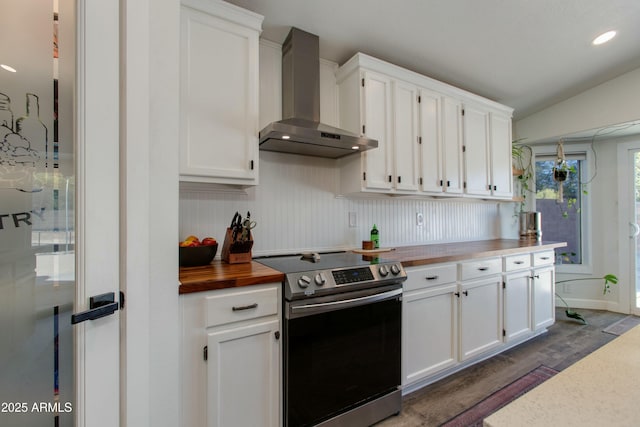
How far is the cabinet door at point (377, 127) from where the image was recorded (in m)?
2.14

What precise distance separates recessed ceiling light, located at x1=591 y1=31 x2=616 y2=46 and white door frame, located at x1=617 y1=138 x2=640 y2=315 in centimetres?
180

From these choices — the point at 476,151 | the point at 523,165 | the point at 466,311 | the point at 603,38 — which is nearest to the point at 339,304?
the point at 466,311

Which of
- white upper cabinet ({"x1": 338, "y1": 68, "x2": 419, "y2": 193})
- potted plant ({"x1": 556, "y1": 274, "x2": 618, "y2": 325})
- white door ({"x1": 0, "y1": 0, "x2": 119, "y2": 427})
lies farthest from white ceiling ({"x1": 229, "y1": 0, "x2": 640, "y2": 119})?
potted plant ({"x1": 556, "y1": 274, "x2": 618, "y2": 325})

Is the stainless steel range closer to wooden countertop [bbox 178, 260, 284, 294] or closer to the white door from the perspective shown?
wooden countertop [bbox 178, 260, 284, 294]

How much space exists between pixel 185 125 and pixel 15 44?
2.66ft

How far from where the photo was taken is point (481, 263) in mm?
2266

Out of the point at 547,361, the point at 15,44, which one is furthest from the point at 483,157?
the point at 15,44

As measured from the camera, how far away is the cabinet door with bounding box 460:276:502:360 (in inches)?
84.4

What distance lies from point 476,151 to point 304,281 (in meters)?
2.36

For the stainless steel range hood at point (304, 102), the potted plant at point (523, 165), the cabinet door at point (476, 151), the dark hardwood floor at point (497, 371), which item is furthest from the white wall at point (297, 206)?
the potted plant at point (523, 165)

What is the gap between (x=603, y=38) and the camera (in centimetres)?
243

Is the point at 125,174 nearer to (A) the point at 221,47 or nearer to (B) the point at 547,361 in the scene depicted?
(A) the point at 221,47

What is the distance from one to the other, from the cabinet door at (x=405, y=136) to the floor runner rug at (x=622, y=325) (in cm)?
276

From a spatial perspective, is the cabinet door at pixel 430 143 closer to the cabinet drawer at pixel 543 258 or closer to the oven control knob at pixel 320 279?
the cabinet drawer at pixel 543 258
